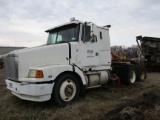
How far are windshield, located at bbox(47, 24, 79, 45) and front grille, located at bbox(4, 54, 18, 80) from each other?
177 cm

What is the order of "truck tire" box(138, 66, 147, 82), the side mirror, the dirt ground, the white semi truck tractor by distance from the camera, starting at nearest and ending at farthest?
1. the dirt ground
2. the white semi truck tractor
3. the side mirror
4. "truck tire" box(138, 66, 147, 82)

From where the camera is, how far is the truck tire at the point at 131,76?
932 centimetres

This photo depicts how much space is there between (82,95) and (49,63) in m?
1.82

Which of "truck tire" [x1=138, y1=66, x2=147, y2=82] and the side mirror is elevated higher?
the side mirror

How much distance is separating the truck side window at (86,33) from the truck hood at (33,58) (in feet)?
2.50

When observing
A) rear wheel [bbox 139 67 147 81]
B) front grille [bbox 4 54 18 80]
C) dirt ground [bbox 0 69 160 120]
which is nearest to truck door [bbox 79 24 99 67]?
dirt ground [bbox 0 69 160 120]

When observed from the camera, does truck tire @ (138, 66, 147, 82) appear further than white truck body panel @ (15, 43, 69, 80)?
Yes

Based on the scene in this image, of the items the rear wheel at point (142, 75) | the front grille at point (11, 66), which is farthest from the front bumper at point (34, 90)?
the rear wheel at point (142, 75)

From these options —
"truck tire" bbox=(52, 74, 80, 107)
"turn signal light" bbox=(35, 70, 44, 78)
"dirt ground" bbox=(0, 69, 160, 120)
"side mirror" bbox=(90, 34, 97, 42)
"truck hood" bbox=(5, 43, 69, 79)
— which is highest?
"side mirror" bbox=(90, 34, 97, 42)

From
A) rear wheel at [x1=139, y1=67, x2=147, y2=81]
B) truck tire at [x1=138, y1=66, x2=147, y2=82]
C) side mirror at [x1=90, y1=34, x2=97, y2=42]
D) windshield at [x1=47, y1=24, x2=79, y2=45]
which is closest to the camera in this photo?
windshield at [x1=47, y1=24, x2=79, y2=45]

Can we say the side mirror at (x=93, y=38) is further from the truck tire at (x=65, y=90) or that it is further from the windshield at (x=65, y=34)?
the truck tire at (x=65, y=90)

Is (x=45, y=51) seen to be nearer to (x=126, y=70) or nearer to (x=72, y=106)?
(x=72, y=106)

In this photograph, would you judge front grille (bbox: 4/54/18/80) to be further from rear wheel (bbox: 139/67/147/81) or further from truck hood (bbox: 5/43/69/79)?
rear wheel (bbox: 139/67/147/81)

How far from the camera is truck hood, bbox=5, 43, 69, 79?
5.85 metres
